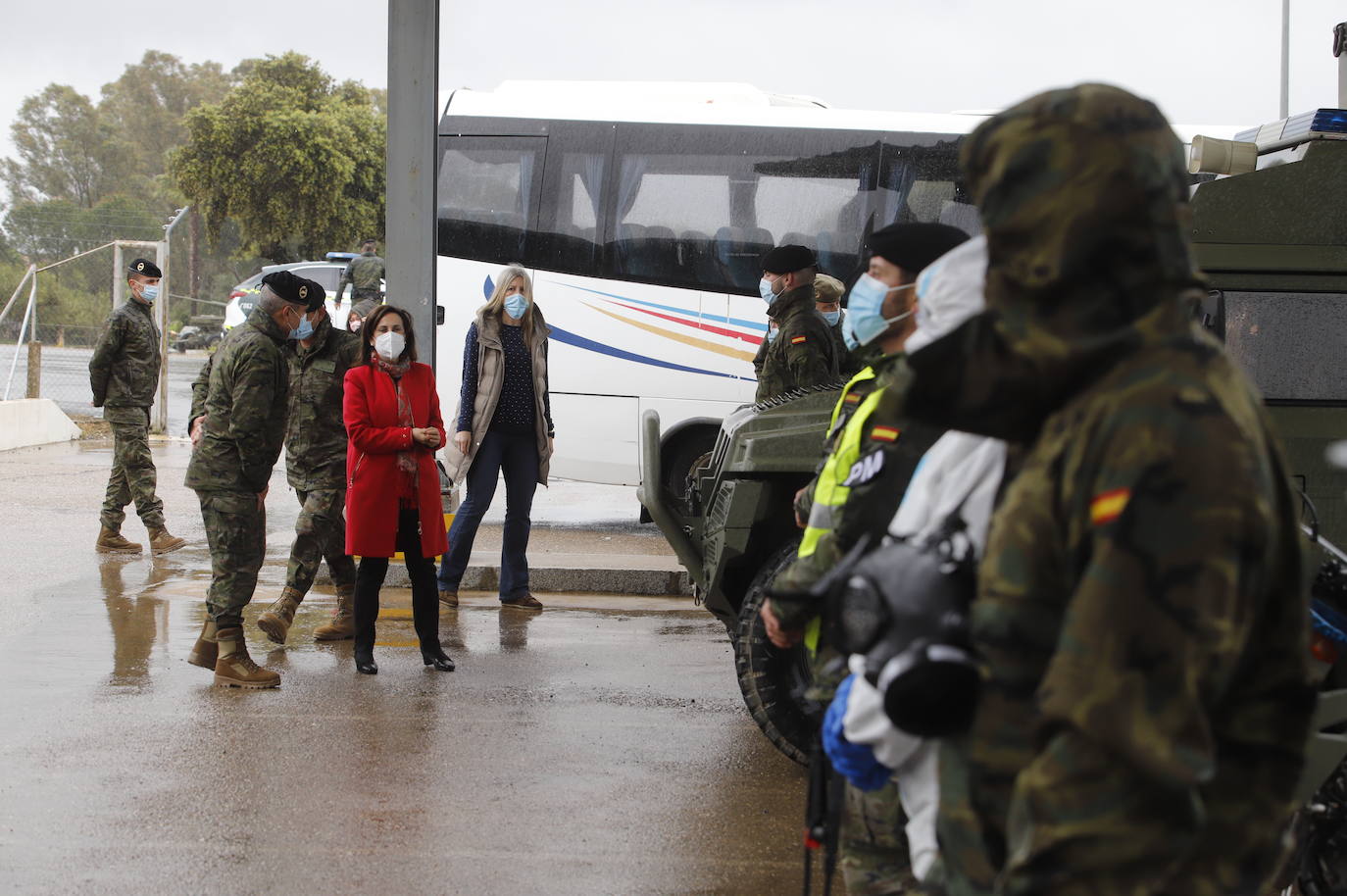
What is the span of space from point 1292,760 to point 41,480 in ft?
48.2

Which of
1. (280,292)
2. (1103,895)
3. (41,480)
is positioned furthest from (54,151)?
(1103,895)

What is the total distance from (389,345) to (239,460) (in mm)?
835

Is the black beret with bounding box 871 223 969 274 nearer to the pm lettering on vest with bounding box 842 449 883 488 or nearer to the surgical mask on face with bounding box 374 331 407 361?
the pm lettering on vest with bounding box 842 449 883 488

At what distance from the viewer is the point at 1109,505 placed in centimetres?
159

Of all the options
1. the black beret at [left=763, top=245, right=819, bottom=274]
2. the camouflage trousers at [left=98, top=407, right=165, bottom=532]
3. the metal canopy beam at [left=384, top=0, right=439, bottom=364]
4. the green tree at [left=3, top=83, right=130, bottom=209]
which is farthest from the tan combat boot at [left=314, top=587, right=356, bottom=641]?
the green tree at [left=3, top=83, right=130, bottom=209]

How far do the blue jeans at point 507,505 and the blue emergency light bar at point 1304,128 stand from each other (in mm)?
4431

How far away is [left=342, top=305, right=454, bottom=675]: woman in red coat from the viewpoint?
698cm

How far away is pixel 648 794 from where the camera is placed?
17.5ft

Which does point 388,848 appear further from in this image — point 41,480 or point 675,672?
point 41,480

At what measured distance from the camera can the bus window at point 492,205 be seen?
13312 mm

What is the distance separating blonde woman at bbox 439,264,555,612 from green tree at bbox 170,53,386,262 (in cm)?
3787

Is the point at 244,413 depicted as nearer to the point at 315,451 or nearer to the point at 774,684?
the point at 315,451

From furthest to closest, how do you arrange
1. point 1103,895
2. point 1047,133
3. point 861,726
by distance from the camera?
point 861,726, point 1047,133, point 1103,895

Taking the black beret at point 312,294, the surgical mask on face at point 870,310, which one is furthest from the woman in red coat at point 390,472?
the surgical mask on face at point 870,310
